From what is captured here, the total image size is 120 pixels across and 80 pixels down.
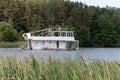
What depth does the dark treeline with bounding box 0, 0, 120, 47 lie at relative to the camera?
300 ft

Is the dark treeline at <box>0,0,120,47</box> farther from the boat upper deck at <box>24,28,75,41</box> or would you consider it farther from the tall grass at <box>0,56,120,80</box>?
the tall grass at <box>0,56,120,80</box>

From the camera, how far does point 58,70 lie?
28.2ft

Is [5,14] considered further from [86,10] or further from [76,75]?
[76,75]

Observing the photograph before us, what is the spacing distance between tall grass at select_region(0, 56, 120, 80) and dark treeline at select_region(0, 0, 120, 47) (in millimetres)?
77804

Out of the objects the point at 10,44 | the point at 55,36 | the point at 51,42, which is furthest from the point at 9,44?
the point at 51,42

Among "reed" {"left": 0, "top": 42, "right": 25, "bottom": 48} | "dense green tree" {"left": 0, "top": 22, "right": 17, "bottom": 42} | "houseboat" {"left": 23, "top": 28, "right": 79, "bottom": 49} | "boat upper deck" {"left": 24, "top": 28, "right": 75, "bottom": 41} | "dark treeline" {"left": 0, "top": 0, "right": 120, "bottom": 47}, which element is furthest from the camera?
"dark treeline" {"left": 0, "top": 0, "right": 120, "bottom": 47}

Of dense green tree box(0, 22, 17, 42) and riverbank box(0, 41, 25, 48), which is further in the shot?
dense green tree box(0, 22, 17, 42)

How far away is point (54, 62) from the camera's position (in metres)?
9.08

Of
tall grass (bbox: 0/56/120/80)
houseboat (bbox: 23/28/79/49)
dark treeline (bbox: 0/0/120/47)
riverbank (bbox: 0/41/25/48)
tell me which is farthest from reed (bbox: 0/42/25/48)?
tall grass (bbox: 0/56/120/80)

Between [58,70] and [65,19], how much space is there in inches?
3494

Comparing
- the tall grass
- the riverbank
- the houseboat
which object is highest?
the tall grass

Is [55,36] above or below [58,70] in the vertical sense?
below

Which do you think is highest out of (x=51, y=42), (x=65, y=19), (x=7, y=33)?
(x=65, y=19)

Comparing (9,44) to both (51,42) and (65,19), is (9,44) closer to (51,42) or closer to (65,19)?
(51,42)
